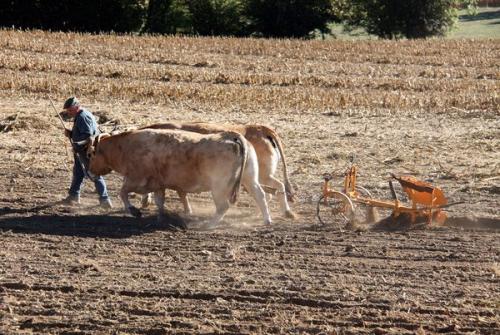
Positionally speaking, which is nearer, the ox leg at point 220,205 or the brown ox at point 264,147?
the ox leg at point 220,205

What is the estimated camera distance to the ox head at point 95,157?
53.1 feet

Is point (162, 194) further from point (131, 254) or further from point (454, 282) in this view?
point (454, 282)

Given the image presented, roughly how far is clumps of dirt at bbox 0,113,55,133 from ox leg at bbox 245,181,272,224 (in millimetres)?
8227

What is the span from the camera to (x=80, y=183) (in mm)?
16516

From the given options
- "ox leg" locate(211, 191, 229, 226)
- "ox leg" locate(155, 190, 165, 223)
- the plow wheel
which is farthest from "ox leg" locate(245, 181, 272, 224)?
"ox leg" locate(155, 190, 165, 223)

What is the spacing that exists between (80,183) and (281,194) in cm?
301

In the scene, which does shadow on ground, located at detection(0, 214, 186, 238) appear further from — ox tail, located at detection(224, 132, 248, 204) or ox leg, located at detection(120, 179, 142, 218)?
ox tail, located at detection(224, 132, 248, 204)

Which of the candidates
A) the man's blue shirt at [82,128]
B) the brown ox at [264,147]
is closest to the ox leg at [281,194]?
the brown ox at [264,147]

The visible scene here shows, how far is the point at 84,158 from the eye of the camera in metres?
16.4

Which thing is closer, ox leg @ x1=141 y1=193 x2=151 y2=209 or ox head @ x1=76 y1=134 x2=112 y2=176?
ox head @ x1=76 y1=134 x2=112 y2=176

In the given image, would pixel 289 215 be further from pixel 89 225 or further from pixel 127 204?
pixel 89 225

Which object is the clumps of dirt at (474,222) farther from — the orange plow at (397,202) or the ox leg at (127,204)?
the ox leg at (127,204)

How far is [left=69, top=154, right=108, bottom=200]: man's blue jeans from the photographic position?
53.6ft

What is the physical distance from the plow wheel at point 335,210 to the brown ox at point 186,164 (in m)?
0.80
